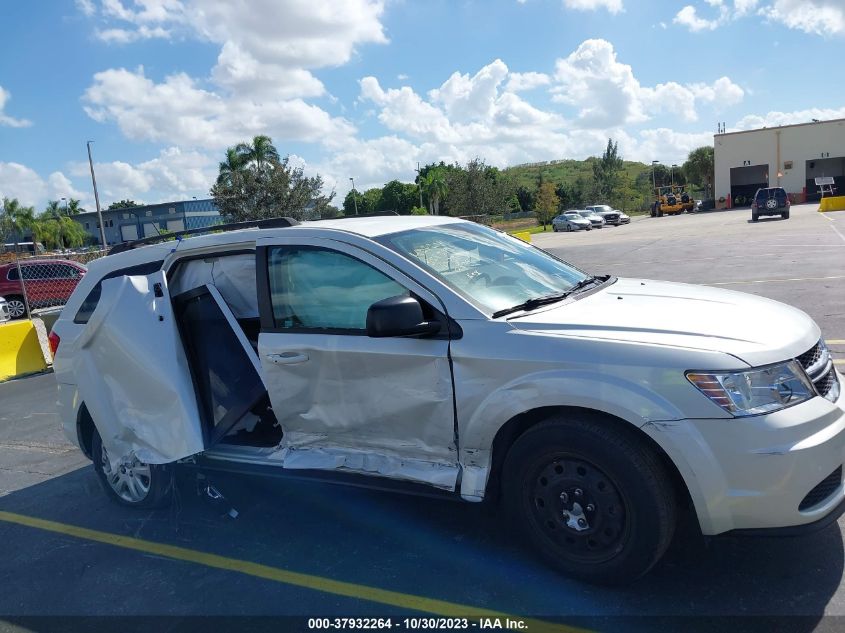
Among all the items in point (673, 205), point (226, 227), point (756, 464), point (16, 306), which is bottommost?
point (16, 306)

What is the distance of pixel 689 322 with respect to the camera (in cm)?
320

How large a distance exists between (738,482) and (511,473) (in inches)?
40.0

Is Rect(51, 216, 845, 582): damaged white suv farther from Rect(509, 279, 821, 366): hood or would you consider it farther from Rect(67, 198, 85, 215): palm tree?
Rect(67, 198, 85, 215): palm tree

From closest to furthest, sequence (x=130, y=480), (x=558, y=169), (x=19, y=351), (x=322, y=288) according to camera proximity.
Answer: (x=322, y=288) → (x=130, y=480) → (x=19, y=351) → (x=558, y=169)

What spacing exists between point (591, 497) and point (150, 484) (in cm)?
304

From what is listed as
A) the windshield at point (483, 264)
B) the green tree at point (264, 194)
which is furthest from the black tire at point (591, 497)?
the green tree at point (264, 194)

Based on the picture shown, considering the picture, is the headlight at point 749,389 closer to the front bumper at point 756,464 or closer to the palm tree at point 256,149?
the front bumper at point 756,464

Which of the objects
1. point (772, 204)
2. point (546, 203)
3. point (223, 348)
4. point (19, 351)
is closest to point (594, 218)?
point (546, 203)

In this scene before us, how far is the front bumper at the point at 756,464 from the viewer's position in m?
2.76

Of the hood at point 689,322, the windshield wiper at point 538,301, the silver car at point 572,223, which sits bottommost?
the silver car at point 572,223

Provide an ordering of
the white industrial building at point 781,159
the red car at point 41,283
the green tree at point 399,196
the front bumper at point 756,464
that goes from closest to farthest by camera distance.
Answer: the front bumper at point 756,464 < the red car at point 41,283 < the white industrial building at point 781,159 < the green tree at point 399,196

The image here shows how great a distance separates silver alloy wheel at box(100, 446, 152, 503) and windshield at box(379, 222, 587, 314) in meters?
2.41

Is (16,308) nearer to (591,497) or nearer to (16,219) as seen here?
(591,497)

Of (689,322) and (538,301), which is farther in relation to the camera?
(538,301)
